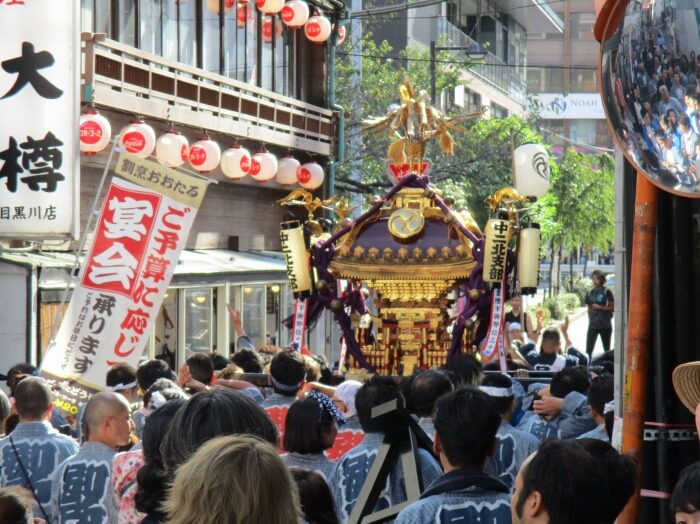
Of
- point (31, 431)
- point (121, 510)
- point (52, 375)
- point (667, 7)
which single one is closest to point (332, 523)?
point (121, 510)

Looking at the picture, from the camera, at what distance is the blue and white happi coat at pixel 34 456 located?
6309 millimetres

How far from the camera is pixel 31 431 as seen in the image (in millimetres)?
6441

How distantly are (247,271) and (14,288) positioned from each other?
6.15 metres

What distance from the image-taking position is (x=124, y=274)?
30.8 ft

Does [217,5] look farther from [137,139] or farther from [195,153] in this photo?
[137,139]

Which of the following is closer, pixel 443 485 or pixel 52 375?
pixel 443 485

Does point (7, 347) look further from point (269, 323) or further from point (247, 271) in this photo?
point (269, 323)

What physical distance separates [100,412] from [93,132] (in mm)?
9110

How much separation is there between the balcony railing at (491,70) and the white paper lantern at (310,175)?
1709 cm

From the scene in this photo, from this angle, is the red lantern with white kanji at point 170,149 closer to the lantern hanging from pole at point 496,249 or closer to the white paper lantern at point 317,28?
the white paper lantern at point 317,28

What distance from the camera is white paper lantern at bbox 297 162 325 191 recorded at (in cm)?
2144

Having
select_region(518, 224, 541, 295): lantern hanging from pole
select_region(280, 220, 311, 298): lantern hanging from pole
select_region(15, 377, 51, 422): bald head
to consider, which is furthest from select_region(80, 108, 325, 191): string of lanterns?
select_region(15, 377, 51, 422): bald head

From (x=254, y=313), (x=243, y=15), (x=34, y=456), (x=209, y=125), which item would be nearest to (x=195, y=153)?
(x=209, y=125)

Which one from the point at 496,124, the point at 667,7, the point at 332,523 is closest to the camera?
the point at 667,7
